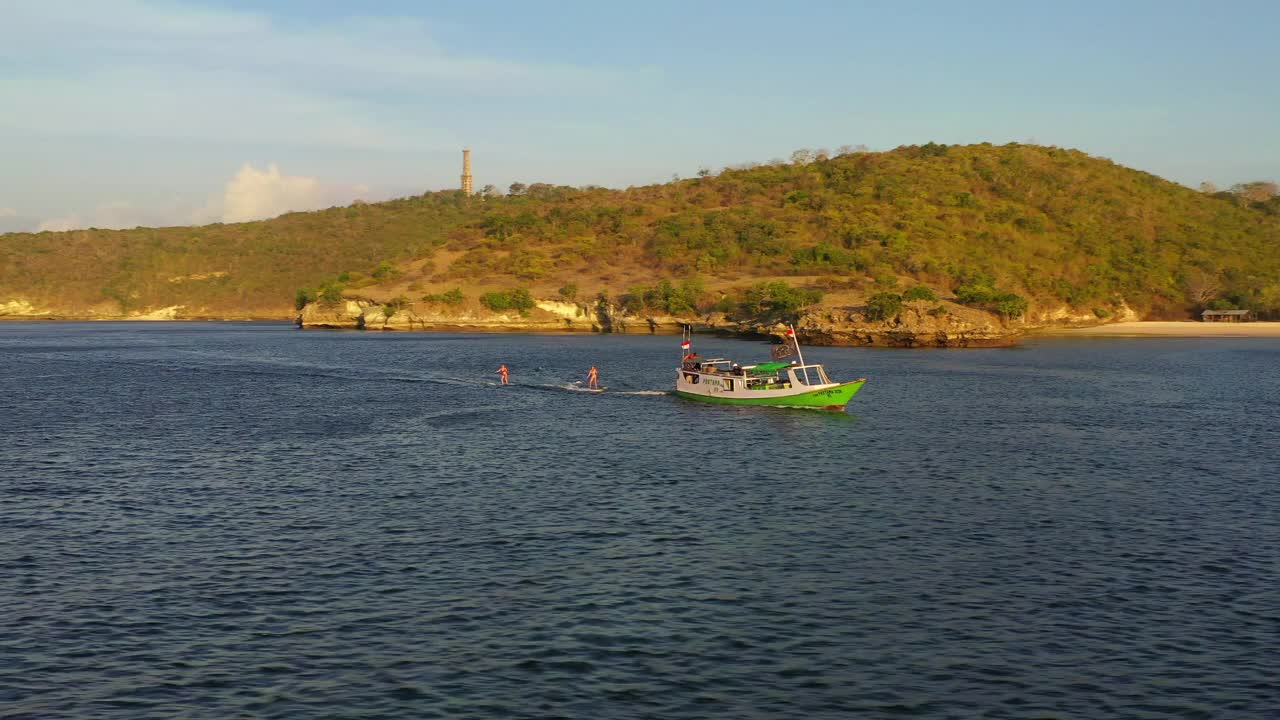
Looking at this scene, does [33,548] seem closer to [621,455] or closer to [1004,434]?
[621,455]

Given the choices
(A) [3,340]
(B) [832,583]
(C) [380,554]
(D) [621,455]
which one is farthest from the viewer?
(A) [3,340]

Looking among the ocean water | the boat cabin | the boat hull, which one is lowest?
the ocean water

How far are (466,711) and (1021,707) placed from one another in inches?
482

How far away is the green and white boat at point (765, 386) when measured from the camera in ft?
243

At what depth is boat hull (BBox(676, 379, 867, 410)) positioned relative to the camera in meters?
73.7

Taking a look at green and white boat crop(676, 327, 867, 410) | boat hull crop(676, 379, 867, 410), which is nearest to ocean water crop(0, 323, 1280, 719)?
boat hull crop(676, 379, 867, 410)

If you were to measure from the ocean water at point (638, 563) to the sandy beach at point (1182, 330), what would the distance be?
389ft

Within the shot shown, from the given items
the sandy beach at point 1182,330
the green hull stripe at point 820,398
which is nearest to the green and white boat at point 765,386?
the green hull stripe at point 820,398

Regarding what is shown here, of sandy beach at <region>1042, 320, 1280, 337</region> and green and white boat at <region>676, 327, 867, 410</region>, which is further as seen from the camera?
sandy beach at <region>1042, 320, 1280, 337</region>

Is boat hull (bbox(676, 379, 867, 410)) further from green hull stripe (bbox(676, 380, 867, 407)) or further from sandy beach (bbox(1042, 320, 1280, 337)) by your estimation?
sandy beach (bbox(1042, 320, 1280, 337))

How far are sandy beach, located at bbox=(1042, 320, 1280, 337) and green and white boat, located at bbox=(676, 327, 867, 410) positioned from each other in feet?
412

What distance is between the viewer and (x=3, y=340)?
596 ft

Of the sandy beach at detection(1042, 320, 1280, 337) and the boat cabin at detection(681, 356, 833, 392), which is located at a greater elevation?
the sandy beach at detection(1042, 320, 1280, 337)

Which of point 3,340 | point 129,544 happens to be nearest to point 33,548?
point 129,544
